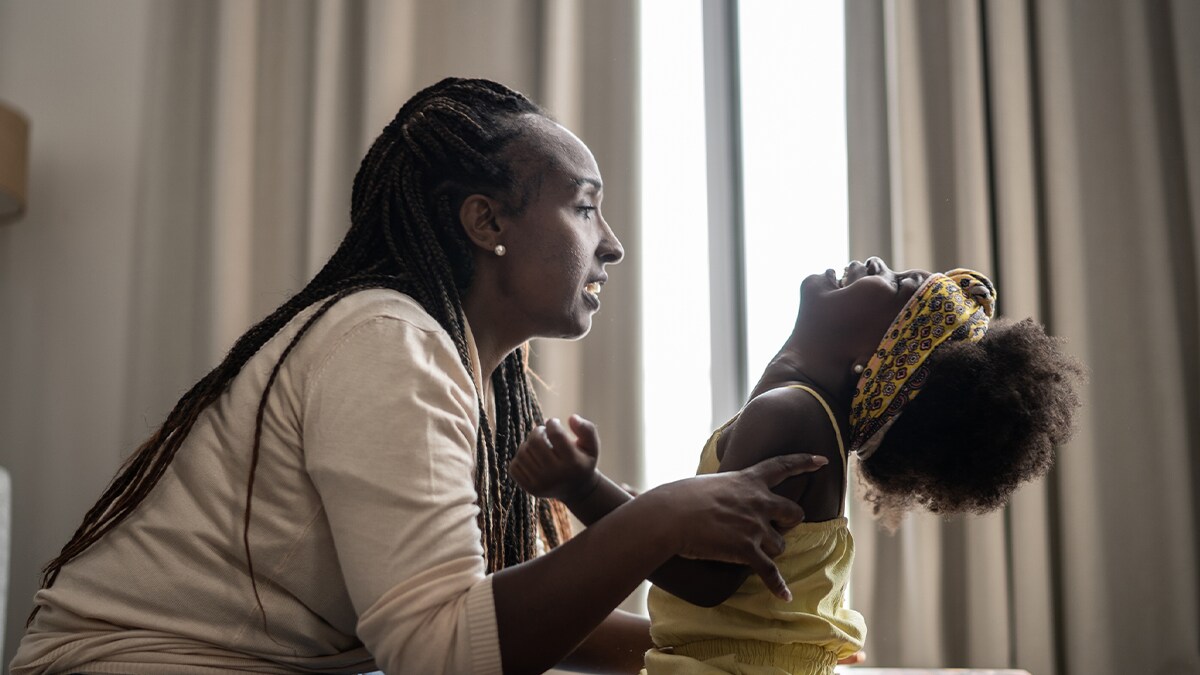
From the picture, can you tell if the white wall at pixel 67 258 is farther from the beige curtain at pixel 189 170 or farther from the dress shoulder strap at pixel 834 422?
the dress shoulder strap at pixel 834 422

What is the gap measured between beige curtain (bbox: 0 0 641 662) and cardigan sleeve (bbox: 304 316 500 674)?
149 cm

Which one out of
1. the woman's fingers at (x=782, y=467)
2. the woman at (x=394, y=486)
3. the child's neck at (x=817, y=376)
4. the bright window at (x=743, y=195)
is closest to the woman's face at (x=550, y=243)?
the woman at (x=394, y=486)

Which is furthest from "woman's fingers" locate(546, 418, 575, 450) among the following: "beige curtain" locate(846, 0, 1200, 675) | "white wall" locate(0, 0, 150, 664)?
"white wall" locate(0, 0, 150, 664)

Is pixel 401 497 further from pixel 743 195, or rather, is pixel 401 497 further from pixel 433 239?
pixel 743 195

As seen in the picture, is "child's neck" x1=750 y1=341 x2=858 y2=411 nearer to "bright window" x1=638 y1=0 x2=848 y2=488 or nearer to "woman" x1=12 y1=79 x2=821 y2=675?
"woman" x1=12 y1=79 x2=821 y2=675

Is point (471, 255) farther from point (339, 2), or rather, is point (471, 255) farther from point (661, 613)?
point (339, 2)

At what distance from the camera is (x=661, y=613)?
1.33 metres

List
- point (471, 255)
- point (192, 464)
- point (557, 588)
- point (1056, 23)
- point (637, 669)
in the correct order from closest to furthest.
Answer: point (557, 588) < point (192, 464) < point (471, 255) < point (637, 669) < point (1056, 23)

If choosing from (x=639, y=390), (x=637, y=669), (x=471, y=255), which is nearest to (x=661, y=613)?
(x=637, y=669)

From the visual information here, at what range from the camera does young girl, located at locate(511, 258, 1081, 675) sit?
1.22 m

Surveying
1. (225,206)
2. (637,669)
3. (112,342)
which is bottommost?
(637,669)

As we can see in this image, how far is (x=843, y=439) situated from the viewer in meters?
1.38

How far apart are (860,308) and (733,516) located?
1.54 ft

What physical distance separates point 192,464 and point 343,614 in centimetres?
26
